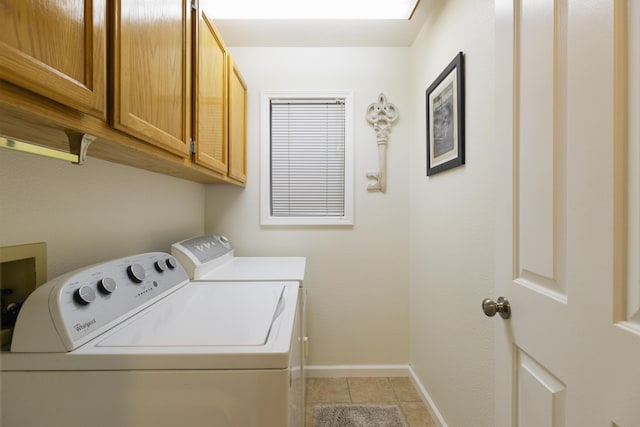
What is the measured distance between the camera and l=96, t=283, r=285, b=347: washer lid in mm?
742

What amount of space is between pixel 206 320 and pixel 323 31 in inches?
77.8

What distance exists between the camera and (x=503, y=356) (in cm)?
86

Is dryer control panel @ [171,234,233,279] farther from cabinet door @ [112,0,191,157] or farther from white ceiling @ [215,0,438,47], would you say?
white ceiling @ [215,0,438,47]

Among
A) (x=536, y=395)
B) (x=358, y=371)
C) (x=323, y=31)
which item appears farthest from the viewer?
(x=358, y=371)

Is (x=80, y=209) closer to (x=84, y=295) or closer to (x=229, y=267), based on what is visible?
(x=84, y=295)

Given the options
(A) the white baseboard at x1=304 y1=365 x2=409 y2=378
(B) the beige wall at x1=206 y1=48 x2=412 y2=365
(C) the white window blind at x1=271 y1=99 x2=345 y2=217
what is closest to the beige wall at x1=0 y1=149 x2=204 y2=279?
(B) the beige wall at x1=206 y1=48 x2=412 y2=365

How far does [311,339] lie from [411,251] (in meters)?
1.03

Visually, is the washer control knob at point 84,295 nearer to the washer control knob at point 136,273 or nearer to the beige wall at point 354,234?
the washer control knob at point 136,273

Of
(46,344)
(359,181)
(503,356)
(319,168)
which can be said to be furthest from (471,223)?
(46,344)

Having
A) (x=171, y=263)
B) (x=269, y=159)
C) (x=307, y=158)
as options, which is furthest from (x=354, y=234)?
(x=171, y=263)

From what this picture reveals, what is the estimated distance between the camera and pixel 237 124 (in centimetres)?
186

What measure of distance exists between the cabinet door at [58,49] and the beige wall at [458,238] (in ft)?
4.27

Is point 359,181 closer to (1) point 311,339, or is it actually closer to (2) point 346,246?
(2) point 346,246

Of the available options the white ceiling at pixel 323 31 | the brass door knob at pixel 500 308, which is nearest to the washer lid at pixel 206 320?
the brass door knob at pixel 500 308
